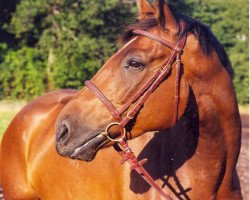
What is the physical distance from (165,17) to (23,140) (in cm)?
284

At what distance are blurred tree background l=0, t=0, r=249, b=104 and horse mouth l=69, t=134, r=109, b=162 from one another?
1783 centimetres

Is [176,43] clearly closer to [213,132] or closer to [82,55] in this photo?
[213,132]

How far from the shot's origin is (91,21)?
2200 cm

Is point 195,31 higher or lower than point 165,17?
lower

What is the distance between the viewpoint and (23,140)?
204 inches

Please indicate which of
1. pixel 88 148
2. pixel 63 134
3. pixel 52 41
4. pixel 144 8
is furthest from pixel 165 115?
pixel 52 41

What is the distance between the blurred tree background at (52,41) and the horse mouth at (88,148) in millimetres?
17831

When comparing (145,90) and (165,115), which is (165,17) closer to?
(145,90)

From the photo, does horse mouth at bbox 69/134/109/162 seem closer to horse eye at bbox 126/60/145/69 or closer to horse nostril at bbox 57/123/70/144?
horse nostril at bbox 57/123/70/144

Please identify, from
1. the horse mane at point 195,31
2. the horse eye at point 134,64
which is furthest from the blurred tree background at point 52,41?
the horse eye at point 134,64

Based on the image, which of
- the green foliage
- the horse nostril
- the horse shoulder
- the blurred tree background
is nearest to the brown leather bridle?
the horse nostril

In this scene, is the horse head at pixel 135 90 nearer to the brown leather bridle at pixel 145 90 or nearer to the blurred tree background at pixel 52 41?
the brown leather bridle at pixel 145 90

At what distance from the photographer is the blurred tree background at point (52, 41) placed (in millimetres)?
20859

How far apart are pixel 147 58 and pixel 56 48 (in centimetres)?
1966
